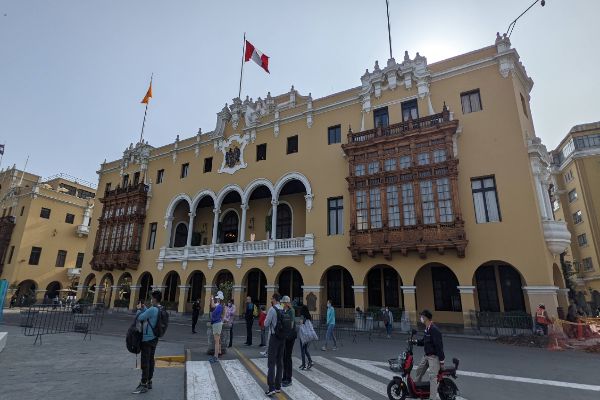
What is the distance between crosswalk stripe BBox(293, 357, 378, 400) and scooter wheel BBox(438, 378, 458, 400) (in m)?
1.44

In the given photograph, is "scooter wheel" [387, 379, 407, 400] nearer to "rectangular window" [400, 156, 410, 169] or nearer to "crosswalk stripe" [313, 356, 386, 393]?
"crosswalk stripe" [313, 356, 386, 393]

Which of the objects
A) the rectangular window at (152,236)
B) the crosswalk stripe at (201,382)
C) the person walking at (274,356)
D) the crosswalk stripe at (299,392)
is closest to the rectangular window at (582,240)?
the crosswalk stripe at (299,392)

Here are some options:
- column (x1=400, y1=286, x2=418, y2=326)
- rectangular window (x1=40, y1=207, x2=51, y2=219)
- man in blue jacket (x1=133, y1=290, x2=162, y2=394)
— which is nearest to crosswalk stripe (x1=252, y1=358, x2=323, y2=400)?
man in blue jacket (x1=133, y1=290, x2=162, y2=394)

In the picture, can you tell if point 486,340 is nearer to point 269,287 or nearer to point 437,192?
point 437,192

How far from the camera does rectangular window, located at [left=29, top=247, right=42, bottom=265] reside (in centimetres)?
4028

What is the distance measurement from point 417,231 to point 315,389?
12.7m

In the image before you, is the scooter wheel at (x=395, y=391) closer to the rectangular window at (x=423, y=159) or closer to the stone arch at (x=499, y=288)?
the stone arch at (x=499, y=288)

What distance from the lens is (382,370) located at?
9297 mm

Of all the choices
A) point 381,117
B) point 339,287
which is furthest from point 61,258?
point 381,117

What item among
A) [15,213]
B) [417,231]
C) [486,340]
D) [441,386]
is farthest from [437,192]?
[15,213]

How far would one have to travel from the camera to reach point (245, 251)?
24.7 meters

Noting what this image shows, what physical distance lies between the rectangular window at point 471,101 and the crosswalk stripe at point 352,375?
16456 mm

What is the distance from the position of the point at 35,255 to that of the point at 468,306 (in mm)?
47859

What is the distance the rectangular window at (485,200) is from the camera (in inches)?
685
